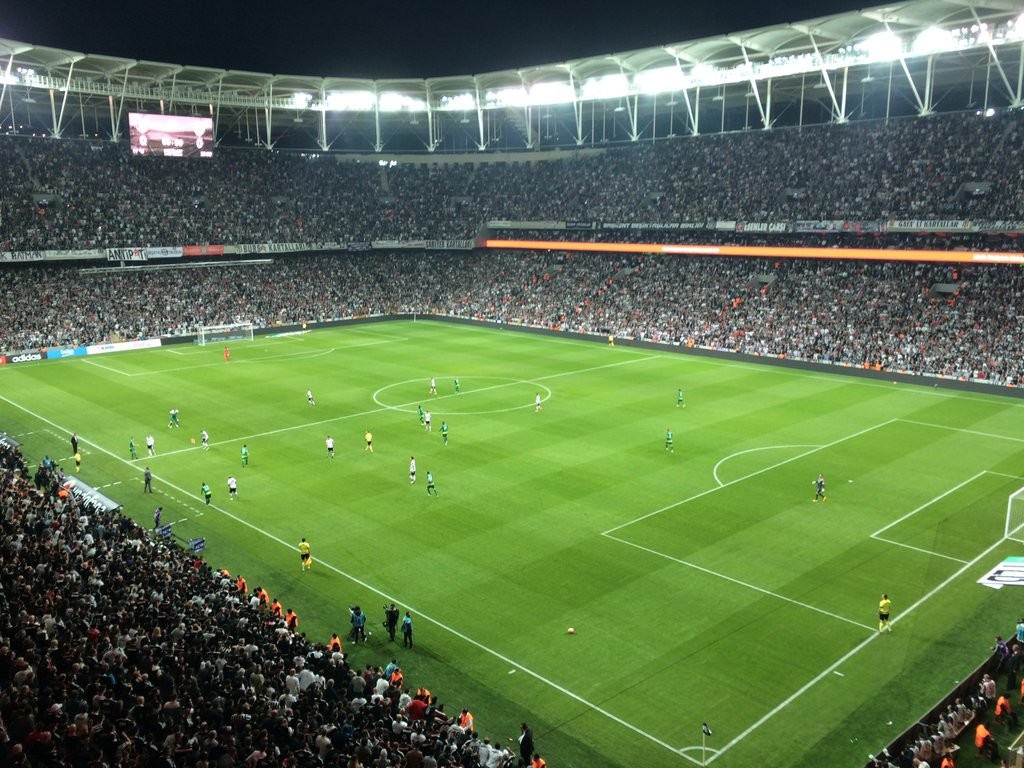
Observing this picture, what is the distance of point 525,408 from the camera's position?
142 ft

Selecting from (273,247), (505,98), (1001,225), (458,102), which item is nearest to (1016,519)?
(1001,225)

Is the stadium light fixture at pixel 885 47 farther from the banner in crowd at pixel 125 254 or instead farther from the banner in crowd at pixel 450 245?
the banner in crowd at pixel 125 254

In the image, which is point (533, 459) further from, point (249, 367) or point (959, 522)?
point (249, 367)

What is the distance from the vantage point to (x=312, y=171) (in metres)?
83.5

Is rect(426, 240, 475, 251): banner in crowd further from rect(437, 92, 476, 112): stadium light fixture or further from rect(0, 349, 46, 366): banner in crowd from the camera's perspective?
rect(0, 349, 46, 366): banner in crowd

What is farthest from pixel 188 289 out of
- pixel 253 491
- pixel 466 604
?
pixel 466 604

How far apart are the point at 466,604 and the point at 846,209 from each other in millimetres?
46876

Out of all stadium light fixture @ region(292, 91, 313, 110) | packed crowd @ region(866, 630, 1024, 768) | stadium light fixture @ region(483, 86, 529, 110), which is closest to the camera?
packed crowd @ region(866, 630, 1024, 768)

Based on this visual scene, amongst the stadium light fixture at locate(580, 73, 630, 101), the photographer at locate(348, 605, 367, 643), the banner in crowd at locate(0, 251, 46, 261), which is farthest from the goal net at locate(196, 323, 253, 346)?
the photographer at locate(348, 605, 367, 643)

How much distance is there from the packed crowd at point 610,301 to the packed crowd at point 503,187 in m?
3.44

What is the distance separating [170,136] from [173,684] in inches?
2550

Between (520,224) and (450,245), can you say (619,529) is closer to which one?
(520,224)

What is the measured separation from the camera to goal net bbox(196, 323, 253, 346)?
64.8 meters

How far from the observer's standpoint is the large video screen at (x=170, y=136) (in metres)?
67.1
